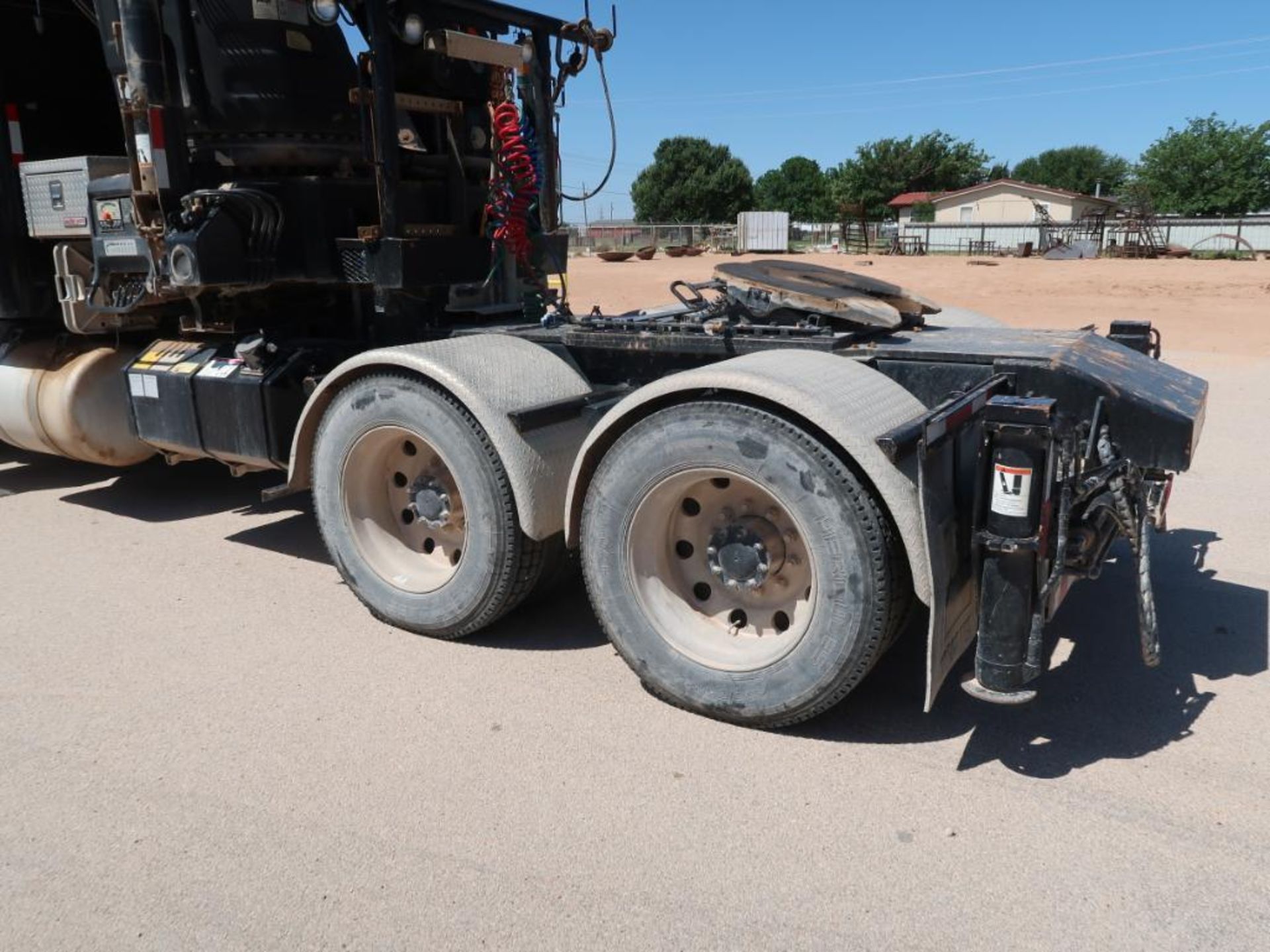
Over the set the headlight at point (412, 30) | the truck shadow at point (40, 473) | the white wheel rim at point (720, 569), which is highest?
the headlight at point (412, 30)

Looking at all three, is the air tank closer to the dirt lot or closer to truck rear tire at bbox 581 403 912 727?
the dirt lot

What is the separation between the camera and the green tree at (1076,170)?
95.0 meters

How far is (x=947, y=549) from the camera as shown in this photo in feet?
10.2

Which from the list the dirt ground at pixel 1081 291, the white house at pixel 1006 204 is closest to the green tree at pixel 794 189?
the white house at pixel 1006 204

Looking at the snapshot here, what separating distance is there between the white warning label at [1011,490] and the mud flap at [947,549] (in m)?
0.09

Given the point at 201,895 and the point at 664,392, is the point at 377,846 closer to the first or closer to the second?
the point at 201,895

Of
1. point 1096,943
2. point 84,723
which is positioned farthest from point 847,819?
point 84,723

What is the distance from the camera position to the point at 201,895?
107 inches

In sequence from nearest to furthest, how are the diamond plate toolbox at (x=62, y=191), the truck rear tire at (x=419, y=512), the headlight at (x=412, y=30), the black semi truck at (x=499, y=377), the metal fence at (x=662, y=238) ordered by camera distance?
the black semi truck at (x=499, y=377)
the truck rear tire at (x=419, y=512)
the headlight at (x=412, y=30)
the diamond plate toolbox at (x=62, y=191)
the metal fence at (x=662, y=238)

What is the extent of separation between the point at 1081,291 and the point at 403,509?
2242 cm

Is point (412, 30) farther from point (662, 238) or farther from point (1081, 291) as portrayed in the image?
point (662, 238)

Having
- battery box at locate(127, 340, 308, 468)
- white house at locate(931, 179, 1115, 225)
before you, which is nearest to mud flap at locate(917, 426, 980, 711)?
battery box at locate(127, 340, 308, 468)

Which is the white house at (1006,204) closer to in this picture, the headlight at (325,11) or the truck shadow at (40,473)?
the truck shadow at (40,473)

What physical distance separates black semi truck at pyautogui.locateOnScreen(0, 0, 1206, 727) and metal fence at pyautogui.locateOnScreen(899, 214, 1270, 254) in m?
38.4
